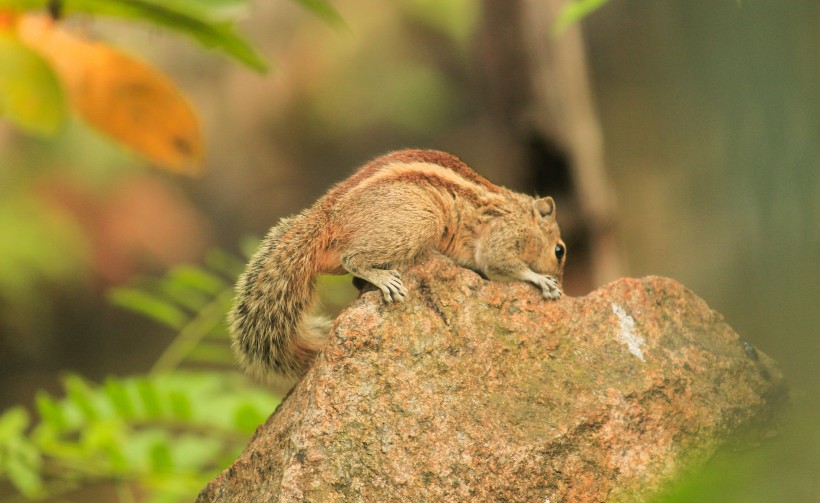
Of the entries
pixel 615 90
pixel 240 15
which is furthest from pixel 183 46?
pixel 240 15

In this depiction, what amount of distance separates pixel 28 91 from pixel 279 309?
132 centimetres

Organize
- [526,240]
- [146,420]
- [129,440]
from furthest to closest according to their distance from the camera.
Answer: [129,440], [146,420], [526,240]

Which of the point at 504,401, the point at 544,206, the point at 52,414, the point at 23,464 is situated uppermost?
the point at 544,206

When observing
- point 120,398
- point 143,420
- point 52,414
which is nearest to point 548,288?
point 120,398

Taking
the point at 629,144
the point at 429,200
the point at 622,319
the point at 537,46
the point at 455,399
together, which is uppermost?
the point at 629,144

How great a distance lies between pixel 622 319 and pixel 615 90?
745cm

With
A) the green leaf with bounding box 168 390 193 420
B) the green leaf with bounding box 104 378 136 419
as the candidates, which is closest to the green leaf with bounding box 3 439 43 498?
the green leaf with bounding box 104 378 136 419

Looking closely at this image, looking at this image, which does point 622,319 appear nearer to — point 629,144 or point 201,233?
point 629,144

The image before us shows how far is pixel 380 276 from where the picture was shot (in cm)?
305

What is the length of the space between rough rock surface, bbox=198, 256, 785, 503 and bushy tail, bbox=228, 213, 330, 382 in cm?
44

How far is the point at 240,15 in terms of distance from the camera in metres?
2.39

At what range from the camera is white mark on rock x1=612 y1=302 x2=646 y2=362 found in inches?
111

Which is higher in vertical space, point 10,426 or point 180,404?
point 180,404

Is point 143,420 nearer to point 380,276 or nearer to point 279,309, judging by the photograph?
point 279,309
